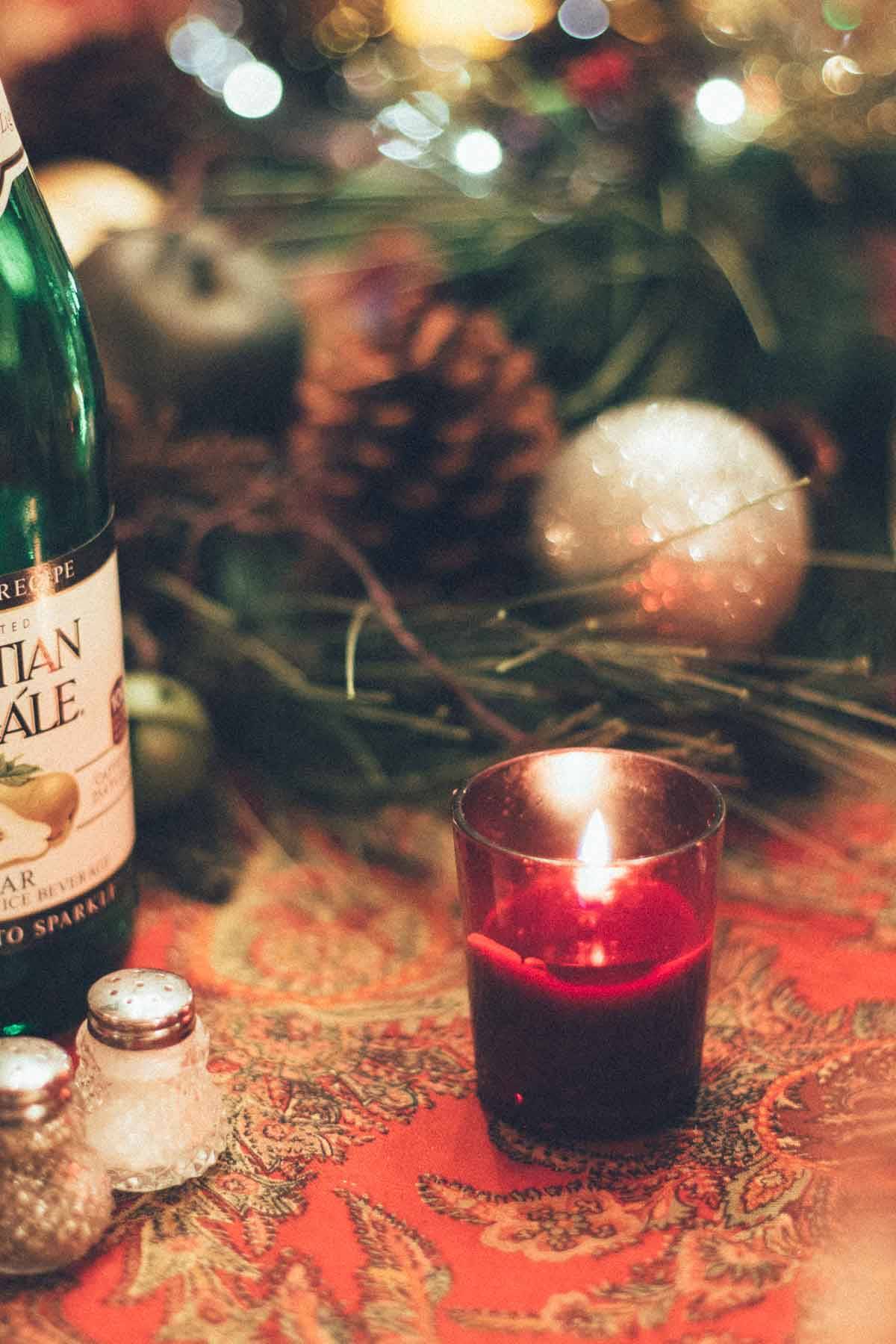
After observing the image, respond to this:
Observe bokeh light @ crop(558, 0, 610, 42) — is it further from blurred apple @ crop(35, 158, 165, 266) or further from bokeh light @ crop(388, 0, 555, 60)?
blurred apple @ crop(35, 158, 165, 266)

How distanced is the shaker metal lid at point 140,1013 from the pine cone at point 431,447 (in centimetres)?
32

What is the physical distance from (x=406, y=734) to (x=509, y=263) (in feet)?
1.10

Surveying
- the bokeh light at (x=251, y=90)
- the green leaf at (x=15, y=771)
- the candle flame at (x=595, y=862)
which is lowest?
the candle flame at (x=595, y=862)

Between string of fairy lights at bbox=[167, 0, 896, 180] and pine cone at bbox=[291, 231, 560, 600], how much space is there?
153 mm

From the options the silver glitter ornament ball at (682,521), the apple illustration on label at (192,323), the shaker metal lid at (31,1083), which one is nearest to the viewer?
the shaker metal lid at (31,1083)

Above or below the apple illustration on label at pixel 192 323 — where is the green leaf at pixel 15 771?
below

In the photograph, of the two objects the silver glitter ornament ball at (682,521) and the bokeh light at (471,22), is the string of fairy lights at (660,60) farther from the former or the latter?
the silver glitter ornament ball at (682,521)

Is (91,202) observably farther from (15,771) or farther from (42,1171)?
(42,1171)

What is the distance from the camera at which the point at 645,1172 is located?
0.42 m

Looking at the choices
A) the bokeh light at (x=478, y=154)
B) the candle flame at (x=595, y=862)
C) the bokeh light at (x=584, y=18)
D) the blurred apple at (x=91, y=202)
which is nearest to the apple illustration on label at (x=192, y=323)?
the blurred apple at (x=91, y=202)

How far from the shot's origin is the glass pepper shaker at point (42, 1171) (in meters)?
0.36

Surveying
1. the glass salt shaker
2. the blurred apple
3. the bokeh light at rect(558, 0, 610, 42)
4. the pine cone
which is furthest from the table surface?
the bokeh light at rect(558, 0, 610, 42)

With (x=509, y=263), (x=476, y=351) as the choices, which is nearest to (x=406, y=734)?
(x=476, y=351)

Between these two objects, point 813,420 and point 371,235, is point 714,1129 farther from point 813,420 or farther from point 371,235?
point 371,235
